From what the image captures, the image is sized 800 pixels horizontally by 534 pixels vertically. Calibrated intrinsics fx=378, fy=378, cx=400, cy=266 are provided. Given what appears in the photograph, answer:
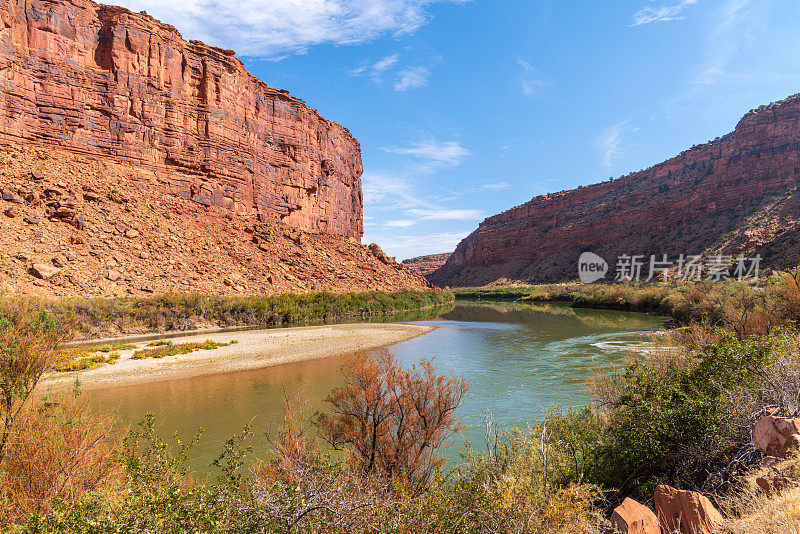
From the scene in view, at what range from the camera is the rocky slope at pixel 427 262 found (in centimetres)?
16646

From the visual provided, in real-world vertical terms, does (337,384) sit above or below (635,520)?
below

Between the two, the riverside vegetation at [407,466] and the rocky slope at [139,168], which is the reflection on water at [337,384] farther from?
the rocky slope at [139,168]

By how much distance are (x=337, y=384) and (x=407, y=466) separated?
23.8 ft

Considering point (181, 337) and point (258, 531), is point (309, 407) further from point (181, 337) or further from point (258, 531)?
point (181, 337)

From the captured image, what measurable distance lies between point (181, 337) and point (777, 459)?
2553cm

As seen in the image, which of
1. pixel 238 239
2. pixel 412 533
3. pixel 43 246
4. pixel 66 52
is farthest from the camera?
pixel 238 239

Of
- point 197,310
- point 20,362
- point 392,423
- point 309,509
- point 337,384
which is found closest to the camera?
point 309,509

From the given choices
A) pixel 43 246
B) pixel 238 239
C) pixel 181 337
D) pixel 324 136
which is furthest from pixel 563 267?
pixel 43 246

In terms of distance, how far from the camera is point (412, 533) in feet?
9.95

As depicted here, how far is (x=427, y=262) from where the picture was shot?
564 ft

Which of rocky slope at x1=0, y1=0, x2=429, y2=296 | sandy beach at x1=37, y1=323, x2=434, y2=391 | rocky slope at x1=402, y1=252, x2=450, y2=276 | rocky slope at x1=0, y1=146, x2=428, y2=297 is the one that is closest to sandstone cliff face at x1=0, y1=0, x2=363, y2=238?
rocky slope at x1=0, y1=0, x2=429, y2=296

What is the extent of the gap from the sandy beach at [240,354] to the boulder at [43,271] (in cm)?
943

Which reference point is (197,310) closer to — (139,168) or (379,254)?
(139,168)

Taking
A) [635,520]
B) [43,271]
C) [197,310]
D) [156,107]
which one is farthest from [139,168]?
[635,520]
